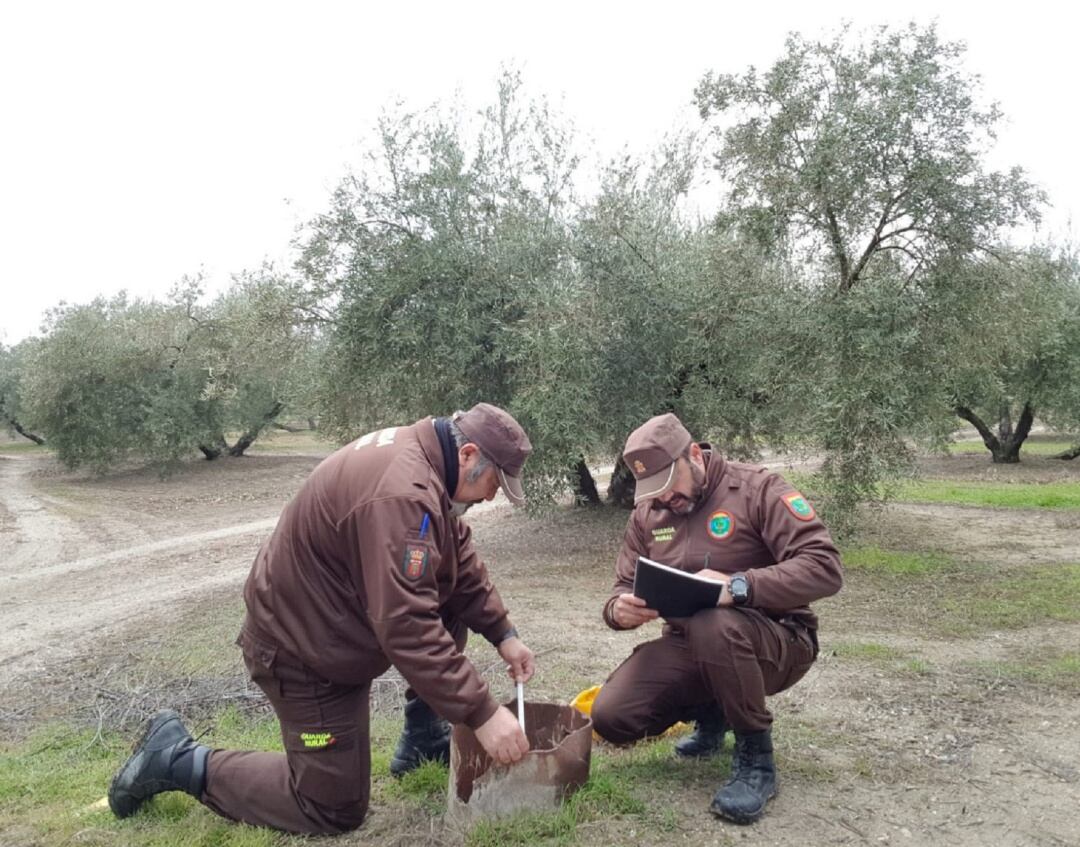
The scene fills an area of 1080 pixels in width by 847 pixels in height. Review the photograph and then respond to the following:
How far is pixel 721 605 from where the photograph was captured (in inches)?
146

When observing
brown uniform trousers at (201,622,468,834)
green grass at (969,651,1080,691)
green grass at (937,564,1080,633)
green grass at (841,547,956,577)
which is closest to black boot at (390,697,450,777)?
brown uniform trousers at (201,622,468,834)

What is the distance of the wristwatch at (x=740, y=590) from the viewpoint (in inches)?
144

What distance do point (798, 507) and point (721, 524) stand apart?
0.35m

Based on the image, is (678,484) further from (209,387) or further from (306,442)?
(306,442)

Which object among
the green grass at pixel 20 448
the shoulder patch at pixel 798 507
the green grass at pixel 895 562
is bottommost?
the green grass at pixel 20 448

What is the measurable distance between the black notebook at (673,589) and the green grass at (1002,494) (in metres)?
11.2

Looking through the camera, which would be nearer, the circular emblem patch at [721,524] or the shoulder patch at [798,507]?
the shoulder patch at [798,507]

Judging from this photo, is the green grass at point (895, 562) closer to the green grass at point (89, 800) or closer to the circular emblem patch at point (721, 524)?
the circular emblem patch at point (721, 524)

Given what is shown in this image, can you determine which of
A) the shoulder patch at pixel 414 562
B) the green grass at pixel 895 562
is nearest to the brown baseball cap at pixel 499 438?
the shoulder patch at pixel 414 562

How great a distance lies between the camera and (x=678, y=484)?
396 centimetres

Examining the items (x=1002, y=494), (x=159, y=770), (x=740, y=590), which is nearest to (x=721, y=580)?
(x=740, y=590)

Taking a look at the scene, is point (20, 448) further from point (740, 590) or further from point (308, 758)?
point (740, 590)

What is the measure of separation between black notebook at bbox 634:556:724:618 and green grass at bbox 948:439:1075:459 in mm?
24593

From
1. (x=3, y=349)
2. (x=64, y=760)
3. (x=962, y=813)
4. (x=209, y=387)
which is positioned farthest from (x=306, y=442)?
(x=962, y=813)
